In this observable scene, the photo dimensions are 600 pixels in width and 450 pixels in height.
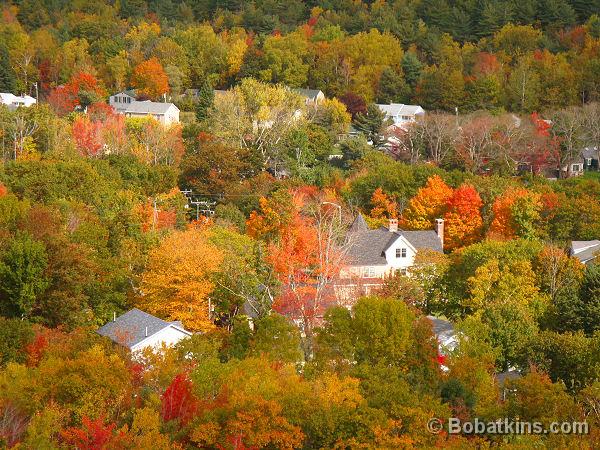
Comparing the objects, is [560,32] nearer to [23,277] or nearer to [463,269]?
[463,269]

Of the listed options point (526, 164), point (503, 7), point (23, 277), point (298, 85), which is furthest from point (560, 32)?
point (23, 277)

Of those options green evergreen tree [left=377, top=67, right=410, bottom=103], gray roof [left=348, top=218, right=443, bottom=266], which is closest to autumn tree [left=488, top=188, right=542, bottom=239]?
gray roof [left=348, top=218, right=443, bottom=266]

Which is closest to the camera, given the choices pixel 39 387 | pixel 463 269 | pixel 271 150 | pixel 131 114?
pixel 39 387

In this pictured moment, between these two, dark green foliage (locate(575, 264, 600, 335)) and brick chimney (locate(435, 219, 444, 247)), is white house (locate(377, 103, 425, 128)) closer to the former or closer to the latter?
brick chimney (locate(435, 219, 444, 247))

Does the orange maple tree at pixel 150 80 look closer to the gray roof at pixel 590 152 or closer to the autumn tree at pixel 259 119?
the autumn tree at pixel 259 119

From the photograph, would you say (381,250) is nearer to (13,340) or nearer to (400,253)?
(400,253)

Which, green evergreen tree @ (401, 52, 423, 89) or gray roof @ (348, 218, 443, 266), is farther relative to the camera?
green evergreen tree @ (401, 52, 423, 89)
